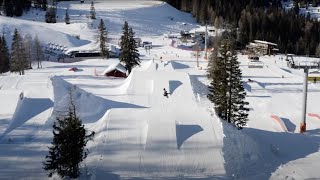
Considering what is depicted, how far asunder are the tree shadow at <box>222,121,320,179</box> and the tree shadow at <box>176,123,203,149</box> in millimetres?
1570

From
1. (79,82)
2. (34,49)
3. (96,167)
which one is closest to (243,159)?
(96,167)

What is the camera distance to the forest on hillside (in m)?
113

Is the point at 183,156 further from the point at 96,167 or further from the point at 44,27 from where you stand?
the point at 44,27

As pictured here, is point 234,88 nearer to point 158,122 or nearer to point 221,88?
point 221,88

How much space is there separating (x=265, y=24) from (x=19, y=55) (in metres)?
82.3

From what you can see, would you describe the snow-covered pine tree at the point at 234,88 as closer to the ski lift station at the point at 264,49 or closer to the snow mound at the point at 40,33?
the ski lift station at the point at 264,49

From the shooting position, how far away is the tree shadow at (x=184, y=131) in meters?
22.7

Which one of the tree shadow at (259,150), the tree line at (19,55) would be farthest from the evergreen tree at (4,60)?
the tree shadow at (259,150)

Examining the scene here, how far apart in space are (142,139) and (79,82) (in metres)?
24.3

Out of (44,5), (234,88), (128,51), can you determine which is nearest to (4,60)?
(128,51)

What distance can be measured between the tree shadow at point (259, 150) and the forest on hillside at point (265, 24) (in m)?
81.0

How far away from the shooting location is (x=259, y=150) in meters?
22.8

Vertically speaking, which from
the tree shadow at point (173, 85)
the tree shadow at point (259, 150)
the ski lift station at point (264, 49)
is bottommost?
the ski lift station at point (264, 49)

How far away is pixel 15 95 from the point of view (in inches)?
1177
